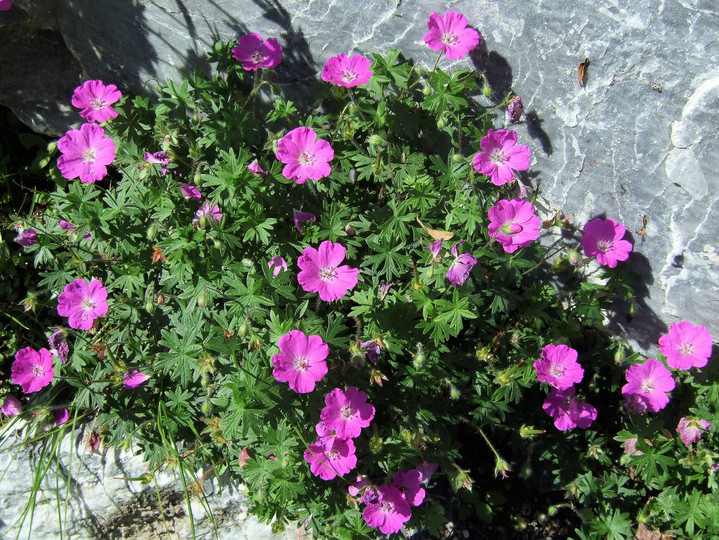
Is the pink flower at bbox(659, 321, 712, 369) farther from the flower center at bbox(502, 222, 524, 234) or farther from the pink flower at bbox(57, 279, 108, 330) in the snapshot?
the pink flower at bbox(57, 279, 108, 330)

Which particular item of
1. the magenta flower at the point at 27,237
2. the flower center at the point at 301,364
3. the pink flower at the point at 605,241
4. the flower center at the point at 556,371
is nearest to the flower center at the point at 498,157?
the pink flower at the point at 605,241

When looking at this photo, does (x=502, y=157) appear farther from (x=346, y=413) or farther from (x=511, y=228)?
(x=346, y=413)

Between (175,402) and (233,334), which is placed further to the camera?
(175,402)

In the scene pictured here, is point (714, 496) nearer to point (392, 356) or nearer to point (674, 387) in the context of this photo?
point (674, 387)

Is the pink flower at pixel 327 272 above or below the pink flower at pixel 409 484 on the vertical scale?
above

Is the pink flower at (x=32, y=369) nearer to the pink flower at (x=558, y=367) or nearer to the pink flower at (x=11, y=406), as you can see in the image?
the pink flower at (x=11, y=406)

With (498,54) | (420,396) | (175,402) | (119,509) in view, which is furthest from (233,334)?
(498,54)
